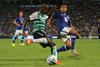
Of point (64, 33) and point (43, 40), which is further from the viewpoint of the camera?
point (64, 33)

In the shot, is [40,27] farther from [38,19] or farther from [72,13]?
[72,13]

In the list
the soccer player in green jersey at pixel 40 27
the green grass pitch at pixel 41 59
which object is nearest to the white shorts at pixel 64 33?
the green grass pitch at pixel 41 59

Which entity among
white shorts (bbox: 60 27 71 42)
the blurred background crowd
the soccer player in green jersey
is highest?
the soccer player in green jersey

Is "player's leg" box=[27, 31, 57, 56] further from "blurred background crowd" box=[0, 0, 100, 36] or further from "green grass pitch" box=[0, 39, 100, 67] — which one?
"blurred background crowd" box=[0, 0, 100, 36]

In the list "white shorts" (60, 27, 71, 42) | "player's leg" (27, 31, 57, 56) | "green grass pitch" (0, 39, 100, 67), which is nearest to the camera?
"player's leg" (27, 31, 57, 56)

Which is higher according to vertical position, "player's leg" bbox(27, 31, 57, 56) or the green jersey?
the green jersey

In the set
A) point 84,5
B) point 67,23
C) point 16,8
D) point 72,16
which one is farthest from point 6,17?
point 67,23

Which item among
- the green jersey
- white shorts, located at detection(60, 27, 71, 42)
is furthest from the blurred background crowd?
the green jersey

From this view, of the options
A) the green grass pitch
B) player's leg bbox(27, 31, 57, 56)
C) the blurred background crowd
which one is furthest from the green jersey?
the blurred background crowd

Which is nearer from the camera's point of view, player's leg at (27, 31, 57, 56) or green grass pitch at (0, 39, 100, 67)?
player's leg at (27, 31, 57, 56)

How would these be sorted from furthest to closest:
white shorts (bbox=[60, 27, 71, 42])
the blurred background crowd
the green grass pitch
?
the blurred background crowd → white shorts (bbox=[60, 27, 71, 42]) → the green grass pitch

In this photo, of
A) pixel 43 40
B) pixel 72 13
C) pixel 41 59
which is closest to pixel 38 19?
pixel 43 40

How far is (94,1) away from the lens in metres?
38.5

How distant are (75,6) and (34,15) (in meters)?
32.6
